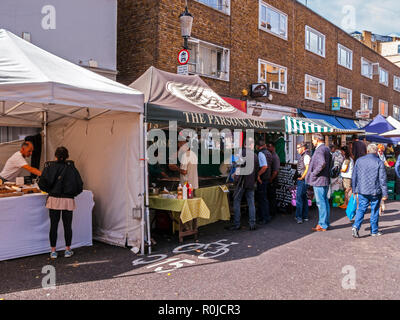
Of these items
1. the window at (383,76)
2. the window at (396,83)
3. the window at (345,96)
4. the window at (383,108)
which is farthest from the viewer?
the window at (396,83)

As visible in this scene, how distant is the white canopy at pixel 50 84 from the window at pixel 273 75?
1076 centimetres

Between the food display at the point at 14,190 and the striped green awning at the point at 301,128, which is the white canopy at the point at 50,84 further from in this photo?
the striped green awning at the point at 301,128

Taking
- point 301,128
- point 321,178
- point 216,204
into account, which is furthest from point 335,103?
point 216,204

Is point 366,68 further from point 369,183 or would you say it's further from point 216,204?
point 216,204

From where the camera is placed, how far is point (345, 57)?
80.0 ft

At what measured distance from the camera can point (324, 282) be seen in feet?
15.9

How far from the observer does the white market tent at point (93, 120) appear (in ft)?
16.8

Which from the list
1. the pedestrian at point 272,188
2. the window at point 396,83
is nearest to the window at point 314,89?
the pedestrian at point 272,188

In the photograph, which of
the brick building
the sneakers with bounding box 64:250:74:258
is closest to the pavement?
the sneakers with bounding box 64:250:74:258

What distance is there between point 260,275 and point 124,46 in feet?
32.6

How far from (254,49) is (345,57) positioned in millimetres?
11580

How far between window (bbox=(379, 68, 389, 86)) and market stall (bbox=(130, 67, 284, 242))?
25.7 meters

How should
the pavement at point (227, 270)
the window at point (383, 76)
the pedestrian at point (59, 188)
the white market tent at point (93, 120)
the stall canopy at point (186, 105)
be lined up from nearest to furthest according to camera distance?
the pavement at point (227, 270), the white market tent at point (93, 120), the pedestrian at point (59, 188), the stall canopy at point (186, 105), the window at point (383, 76)
